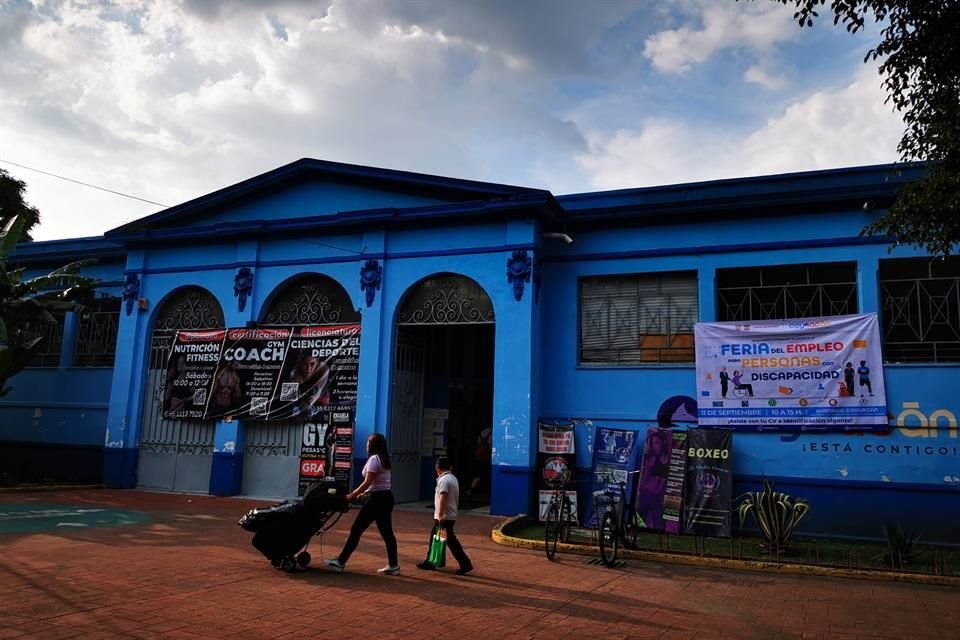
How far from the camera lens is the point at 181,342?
16.9 meters

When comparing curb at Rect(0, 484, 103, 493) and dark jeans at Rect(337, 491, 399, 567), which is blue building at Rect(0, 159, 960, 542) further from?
dark jeans at Rect(337, 491, 399, 567)

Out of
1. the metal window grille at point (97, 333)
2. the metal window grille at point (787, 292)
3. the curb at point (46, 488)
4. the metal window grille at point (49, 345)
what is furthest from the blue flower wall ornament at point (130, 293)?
the metal window grille at point (787, 292)

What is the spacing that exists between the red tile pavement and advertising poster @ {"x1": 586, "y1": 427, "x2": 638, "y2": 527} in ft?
10.7

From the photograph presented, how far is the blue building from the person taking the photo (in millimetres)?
12078

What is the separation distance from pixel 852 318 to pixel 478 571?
7767 millimetres

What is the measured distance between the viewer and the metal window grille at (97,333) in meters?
18.7

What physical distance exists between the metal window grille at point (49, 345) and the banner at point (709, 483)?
16175 mm

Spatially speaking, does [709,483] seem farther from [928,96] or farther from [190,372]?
[190,372]

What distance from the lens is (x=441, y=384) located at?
1672 centimetres

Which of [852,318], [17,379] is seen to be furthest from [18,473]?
[852,318]

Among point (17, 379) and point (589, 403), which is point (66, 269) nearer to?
point (17, 379)

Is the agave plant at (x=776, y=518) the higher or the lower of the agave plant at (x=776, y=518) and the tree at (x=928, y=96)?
the lower

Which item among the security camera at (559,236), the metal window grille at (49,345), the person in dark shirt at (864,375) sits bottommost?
the person in dark shirt at (864,375)

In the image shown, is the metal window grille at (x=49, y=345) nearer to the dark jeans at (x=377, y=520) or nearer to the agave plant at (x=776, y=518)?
the dark jeans at (x=377, y=520)
